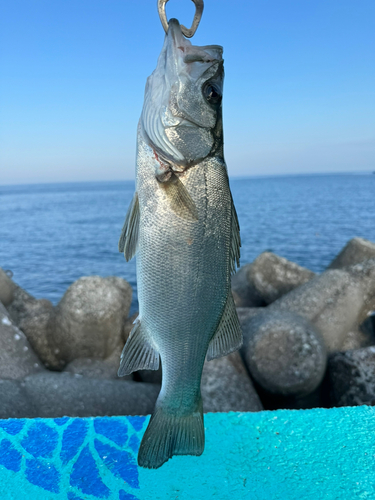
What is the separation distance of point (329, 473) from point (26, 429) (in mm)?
2405

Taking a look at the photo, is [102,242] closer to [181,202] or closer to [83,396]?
[83,396]

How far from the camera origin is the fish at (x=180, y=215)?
2.08 metres

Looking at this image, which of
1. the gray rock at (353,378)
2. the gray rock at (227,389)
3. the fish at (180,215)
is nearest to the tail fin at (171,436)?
the fish at (180,215)

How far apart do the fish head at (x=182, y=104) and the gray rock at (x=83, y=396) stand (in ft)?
9.55

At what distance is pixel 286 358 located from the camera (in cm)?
446

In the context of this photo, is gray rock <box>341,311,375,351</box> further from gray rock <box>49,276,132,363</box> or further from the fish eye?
the fish eye

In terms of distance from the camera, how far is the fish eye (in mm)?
2170

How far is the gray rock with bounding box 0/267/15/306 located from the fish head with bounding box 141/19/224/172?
5.08m

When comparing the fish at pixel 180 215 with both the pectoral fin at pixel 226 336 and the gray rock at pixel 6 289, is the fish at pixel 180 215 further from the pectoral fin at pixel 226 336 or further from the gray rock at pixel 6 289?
the gray rock at pixel 6 289

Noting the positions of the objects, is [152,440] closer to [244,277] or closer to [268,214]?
[244,277]

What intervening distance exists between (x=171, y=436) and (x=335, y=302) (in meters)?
4.12

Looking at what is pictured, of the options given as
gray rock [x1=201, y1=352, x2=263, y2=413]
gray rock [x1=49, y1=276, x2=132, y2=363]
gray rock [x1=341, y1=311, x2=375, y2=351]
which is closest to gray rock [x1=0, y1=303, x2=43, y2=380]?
gray rock [x1=49, y1=276, x2=132, y2=363]

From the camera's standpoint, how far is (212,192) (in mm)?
2100

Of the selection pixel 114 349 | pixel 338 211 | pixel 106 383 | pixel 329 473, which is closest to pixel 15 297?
pixel 114 349
